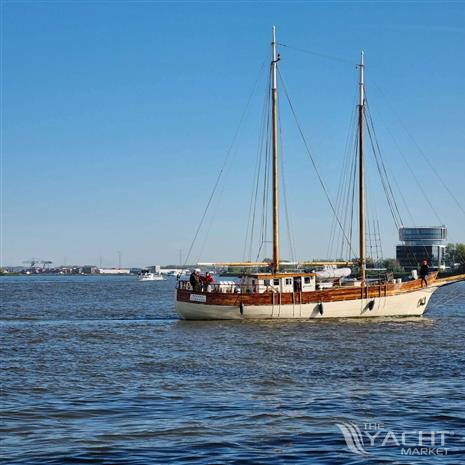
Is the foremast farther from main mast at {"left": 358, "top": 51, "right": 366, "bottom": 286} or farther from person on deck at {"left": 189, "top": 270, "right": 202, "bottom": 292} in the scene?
person on deck at {"left": 189, "top": 270, "right": 202, "bottom": 292}

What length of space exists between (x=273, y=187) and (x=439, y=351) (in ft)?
87.3

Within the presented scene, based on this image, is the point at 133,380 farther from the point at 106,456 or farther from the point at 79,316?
the point at 79,316

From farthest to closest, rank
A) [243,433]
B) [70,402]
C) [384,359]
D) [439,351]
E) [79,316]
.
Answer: [79,316] → [439,351] → [384,359] → [70,402] → [243,433]

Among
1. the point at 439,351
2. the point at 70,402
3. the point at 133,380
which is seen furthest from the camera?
the point at 439,351

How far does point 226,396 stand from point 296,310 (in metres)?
29.4

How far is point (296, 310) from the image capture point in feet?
174

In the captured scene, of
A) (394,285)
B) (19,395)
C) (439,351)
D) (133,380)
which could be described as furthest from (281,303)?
(19,395)

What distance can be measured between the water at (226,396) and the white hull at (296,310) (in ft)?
27.8

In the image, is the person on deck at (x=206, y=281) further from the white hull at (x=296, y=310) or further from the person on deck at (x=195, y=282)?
the white hull at (x=296, y=310)

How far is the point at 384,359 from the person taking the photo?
3259 centimetres

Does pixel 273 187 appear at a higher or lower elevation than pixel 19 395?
higher

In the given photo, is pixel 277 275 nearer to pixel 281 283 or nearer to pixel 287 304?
pixel 281 283

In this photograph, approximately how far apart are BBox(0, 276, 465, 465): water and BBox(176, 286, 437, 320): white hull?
27.8ft

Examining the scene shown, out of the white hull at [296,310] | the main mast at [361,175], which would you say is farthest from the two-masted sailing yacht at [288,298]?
the main mast at [361,175]
